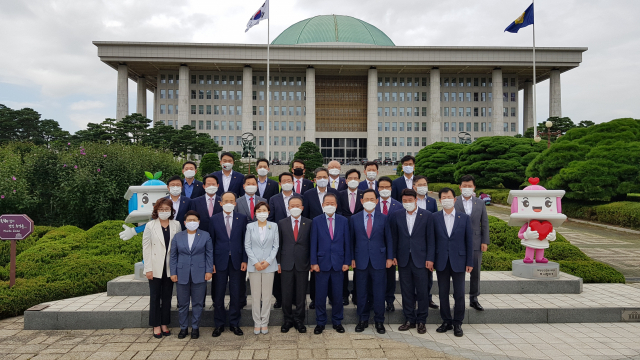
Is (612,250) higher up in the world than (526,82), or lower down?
lower down

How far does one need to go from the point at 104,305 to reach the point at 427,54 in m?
60.0

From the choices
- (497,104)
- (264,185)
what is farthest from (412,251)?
(497,104)

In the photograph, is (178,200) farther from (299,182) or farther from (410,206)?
(410,206)

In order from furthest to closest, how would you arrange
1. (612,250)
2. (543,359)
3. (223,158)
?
(612,250)
(223,158)
(543,359)

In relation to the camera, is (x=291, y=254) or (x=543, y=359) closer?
(x=543, y=359)

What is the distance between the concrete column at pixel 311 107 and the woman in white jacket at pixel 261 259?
56120 mm

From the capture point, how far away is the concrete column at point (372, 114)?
60.8 metres

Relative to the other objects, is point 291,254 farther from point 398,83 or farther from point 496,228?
point 398,83

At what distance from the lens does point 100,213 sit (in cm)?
1414

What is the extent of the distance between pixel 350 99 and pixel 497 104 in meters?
23.7

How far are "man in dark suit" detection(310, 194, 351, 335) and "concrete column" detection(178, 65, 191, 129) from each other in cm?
5808

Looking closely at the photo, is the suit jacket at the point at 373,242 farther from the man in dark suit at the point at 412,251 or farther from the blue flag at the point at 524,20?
the blue flag at the point at 524,20

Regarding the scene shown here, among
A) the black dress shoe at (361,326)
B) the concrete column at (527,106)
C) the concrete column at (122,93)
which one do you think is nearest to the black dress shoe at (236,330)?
the black dress shoe at (361,326)

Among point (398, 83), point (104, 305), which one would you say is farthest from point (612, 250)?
point (398, 83)
